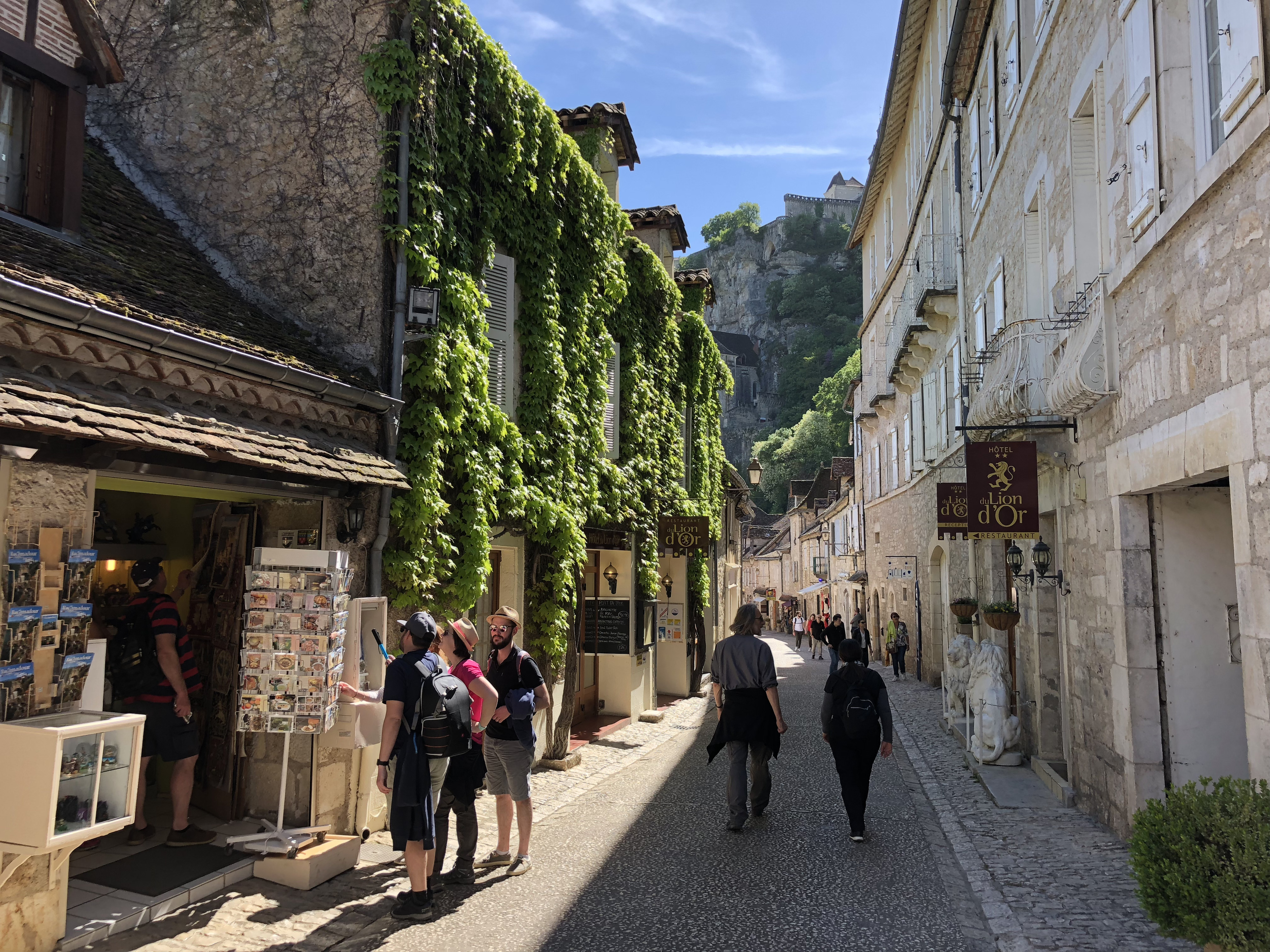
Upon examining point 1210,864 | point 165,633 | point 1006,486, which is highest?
point 1006,486

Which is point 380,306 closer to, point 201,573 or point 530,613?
point 201,573

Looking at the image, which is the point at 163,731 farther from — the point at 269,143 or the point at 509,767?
the point at 269,143

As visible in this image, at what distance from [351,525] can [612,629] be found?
6.21 m

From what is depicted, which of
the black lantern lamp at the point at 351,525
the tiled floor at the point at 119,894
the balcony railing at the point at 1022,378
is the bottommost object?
the tiled floor at the point at 119,894

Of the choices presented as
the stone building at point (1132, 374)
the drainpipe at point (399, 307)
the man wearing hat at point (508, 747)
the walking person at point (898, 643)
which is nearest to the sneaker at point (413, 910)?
the man wearing hat at point (508, 747)

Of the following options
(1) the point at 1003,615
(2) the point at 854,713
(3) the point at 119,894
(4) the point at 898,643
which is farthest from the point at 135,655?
(4) the point at 898,643

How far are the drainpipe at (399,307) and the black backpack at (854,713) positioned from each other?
3.53 m

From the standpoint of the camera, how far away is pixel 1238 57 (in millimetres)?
4438

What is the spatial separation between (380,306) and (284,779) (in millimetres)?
3524

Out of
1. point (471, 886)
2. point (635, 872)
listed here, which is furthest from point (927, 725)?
point (471, 886)

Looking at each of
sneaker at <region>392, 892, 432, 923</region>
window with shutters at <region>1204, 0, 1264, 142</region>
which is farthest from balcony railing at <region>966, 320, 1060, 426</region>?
sneaker at <region>392, 892, 432, 923</region>

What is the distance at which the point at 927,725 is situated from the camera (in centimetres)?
1328

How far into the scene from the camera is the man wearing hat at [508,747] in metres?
5.92

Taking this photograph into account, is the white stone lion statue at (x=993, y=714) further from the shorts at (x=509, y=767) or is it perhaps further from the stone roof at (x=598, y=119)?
the stone roof at (x=598, y=119)
